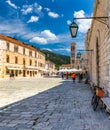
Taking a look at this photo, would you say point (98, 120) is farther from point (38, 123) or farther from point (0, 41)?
point (0, 41)

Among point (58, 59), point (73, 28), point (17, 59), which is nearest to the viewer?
point (73, 28)

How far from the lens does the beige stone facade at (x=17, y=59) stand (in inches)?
2262

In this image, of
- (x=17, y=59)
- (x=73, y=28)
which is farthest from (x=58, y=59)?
(x=73, y=28)

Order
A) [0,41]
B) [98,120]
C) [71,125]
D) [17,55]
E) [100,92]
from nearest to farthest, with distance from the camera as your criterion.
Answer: [71,125] < [98,120] < [100,92] < [0,41] < [17,55]

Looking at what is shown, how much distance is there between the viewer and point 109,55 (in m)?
9.48

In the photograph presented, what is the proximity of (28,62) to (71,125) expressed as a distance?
7010 cm

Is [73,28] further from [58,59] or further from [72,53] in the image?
[58,59]

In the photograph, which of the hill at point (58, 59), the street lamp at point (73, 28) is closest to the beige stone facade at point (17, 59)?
the street lamp at point (73, 28)

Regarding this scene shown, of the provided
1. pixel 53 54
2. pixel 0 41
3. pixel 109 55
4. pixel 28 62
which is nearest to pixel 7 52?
pixel 0 41

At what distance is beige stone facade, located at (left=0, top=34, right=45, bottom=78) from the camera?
57450 millimetres

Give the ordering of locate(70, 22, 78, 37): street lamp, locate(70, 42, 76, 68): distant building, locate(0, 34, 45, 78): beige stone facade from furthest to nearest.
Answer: locate(70, 42, 76, 68): distant building < locate(0, 34, 45, 78): beige stone facade < locate(70, 22, 78, 37): street lamp

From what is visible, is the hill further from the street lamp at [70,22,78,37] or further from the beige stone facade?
the street lamp at [70,22,78,37]

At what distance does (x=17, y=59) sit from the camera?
66.8 metres

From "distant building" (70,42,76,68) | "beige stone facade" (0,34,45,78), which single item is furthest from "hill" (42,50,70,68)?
"beige stone facade" (0,34,45,78)
